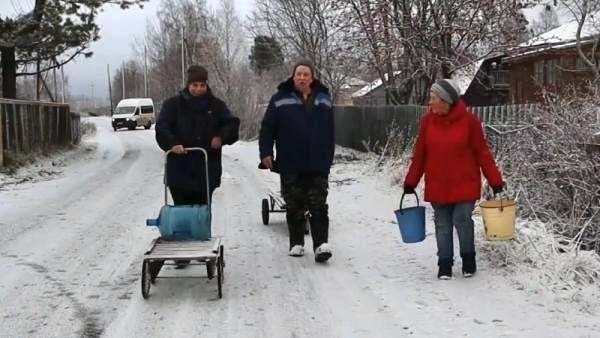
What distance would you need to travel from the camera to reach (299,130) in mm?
6777

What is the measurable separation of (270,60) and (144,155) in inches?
1018

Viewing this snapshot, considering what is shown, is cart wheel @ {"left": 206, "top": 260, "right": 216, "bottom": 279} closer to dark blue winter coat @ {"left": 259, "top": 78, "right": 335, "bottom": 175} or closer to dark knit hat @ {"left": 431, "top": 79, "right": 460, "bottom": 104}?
dark blue winter coat @ {"left": 259, "top": 78, "right": 335, "bottom": 175}

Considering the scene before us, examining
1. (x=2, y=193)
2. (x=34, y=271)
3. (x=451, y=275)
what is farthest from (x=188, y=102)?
(x=2, y=193)

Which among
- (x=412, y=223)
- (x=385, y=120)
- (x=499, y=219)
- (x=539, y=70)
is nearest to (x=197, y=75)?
(x=412, y=223)

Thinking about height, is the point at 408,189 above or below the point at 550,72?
below

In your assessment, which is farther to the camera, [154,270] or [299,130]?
[299,130]

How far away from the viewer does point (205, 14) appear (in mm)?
64625

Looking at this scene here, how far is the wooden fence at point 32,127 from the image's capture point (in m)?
17.9

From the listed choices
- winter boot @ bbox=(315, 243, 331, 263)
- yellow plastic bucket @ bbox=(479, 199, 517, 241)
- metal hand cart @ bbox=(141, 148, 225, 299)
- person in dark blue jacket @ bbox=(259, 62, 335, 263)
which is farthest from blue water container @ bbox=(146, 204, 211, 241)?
yellow plastic bucket @ bbox=(479, 199, 517, 241)

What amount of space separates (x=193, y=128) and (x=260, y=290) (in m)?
1.59

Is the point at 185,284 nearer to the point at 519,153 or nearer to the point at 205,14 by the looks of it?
the point at 519,153

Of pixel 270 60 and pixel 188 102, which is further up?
pixel 270 60

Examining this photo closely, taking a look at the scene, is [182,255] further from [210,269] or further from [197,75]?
[197,75]

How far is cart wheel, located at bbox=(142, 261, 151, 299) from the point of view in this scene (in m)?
5.74
